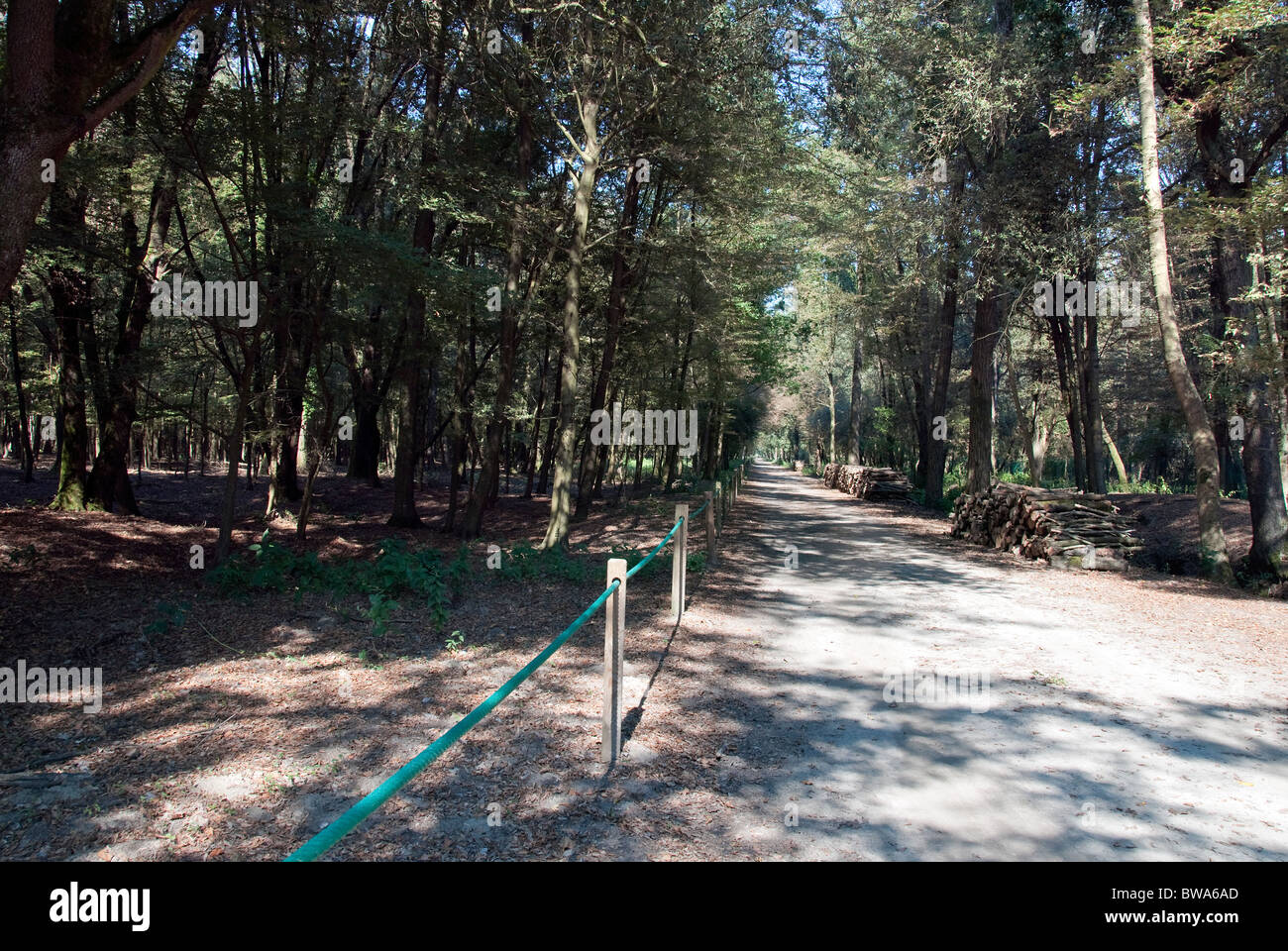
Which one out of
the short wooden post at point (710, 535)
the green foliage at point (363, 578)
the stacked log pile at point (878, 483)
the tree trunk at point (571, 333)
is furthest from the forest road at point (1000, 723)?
the stacked log pile at point (878, 483)

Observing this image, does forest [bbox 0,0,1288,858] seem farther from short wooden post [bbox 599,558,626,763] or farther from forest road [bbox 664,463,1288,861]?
short wooden post [bbox 599,558,626,763]

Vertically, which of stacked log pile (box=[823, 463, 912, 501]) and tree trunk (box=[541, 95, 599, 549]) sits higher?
tree trunk (box=[541, 95, 599, 549])

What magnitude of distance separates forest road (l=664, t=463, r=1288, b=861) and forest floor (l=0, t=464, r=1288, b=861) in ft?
0.08

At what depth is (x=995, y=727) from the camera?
4816 mm

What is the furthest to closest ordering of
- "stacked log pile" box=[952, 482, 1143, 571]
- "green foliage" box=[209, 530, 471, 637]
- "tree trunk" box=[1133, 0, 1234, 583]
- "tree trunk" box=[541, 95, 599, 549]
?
"stacked log pile" box=[952, 482, 1143, 571] → "tree trunk" box=[1133, 0, 1234, 583] → "tree trunk" box=[541, 95, 599, 549] → "green foliage" box=[209, 530, 471, 637]

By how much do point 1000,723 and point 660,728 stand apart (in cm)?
227

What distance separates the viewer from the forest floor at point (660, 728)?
344 centimetres

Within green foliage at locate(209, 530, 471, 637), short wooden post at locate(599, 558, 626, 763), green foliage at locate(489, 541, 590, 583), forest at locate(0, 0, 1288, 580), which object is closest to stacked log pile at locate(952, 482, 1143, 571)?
forest at locate(0, 0, 1288, 580)

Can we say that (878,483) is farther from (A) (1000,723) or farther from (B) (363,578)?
(A) (1000,723)

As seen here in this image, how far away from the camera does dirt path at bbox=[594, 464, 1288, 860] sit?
344 cm

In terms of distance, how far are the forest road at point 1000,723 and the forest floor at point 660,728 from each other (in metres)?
0.02

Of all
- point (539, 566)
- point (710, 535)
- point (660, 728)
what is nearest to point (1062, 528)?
point (710, 535)

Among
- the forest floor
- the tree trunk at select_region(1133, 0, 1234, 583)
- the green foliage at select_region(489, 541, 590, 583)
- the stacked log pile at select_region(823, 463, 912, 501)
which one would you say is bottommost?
the forest floor

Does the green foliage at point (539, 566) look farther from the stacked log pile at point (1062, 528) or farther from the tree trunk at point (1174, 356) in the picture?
the tree trunk at point (1174, 356)
